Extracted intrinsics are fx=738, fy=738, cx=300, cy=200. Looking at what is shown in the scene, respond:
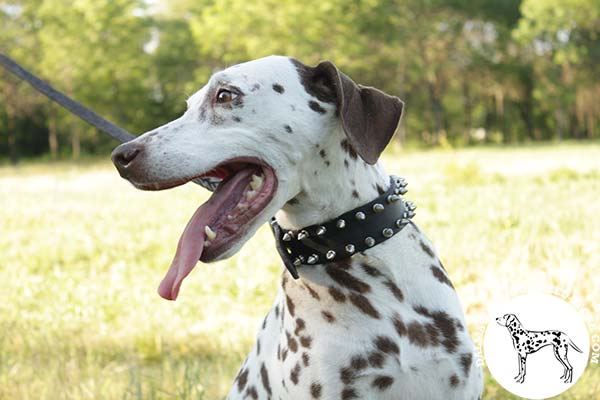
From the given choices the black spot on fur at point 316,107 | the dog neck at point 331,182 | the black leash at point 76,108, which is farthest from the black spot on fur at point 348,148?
the black leash at point 76,108

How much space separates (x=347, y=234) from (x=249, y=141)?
0.48 meters

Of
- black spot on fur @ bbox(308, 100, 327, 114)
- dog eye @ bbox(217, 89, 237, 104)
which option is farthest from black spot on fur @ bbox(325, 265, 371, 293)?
dog eye @ bbox(217, 89, 237, 104)

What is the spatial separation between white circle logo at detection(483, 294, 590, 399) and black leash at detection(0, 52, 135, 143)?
2145mm

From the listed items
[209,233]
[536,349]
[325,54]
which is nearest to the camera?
[209,233]

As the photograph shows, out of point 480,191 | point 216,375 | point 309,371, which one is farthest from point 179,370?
point 480,191

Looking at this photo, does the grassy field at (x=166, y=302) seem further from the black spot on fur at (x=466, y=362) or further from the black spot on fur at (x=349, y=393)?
the black spot on fur at (x=349, y=393)

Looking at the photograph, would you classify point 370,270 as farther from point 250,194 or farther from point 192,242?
point 192,242

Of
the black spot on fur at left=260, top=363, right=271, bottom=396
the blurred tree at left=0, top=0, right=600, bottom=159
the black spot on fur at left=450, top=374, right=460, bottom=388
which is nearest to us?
the black spot on fur at left=450, top=374, right=460, bottom=388

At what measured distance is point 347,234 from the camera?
8.59 ft

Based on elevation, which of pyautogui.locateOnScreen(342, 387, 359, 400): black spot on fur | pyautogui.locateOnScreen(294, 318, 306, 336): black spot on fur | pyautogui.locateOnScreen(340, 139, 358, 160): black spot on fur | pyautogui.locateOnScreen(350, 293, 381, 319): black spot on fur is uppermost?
pyautogui.locateOnScreen(340, 139, 358, 160): black spot on fur

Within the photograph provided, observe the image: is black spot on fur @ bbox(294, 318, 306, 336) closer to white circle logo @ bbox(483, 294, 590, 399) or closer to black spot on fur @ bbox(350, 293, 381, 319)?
black spot on fur @ bbox(350, 293, 381, 319)

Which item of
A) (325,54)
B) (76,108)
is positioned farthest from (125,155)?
(325,54)

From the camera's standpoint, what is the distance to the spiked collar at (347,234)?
8.60 feet

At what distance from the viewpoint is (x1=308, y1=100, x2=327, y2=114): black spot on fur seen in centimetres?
268
